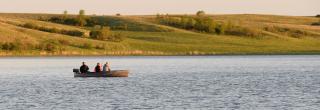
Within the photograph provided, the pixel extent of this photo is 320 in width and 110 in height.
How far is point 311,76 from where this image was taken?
7731 cm

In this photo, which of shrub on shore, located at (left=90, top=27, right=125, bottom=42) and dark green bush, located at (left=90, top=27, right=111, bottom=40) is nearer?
shrub on shore, located at (left=90, top=27, right=125, bottom=42)

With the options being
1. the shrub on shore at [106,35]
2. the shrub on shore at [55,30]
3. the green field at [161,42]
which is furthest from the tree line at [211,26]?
the shrub on shore at [55,30]

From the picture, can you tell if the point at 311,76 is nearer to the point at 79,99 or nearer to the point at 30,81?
the point at 30,81

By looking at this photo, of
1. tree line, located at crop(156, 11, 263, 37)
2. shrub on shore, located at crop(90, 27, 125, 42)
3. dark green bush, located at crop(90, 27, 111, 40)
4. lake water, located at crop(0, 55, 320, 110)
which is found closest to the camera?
lake water, located at crop(0, 55, 320, 110)

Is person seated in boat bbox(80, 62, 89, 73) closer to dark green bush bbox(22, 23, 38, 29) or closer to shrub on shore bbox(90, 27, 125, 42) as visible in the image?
shrub on shore bbox(90, 27, 125, 42)

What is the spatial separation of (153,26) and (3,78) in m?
111

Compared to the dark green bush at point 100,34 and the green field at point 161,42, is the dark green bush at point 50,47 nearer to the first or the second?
the green field at point 161,42

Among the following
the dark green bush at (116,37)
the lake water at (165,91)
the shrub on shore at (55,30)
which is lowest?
the lake water at (165,91)

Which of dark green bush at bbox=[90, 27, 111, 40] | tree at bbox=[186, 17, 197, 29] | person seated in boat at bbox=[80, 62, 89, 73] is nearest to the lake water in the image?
person seated in boat at bbox=[80, 62, 89, 73]

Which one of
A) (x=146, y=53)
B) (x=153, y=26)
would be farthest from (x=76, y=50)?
(x=153, y=26)

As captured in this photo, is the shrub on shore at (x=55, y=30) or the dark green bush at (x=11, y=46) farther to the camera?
the shrub on shore at (x=55, y=30)

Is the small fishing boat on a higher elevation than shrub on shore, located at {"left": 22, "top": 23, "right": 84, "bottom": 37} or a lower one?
lower

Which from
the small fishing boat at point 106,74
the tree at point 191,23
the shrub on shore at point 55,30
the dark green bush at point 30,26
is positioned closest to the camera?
the small fishing boat at point 106,74

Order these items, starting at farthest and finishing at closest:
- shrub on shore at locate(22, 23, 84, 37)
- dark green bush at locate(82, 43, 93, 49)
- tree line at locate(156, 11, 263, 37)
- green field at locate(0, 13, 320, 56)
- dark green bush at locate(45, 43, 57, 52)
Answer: tree line at locate(156, 11, 263, 37) < shrub on shore at locate(22, 23, 84, 37) < dark green bush at locate(82, 43, 93, 49) < green field at locate(0, 13, 320, 56) < dark green bush at locate(45, 43, 57, 52)
